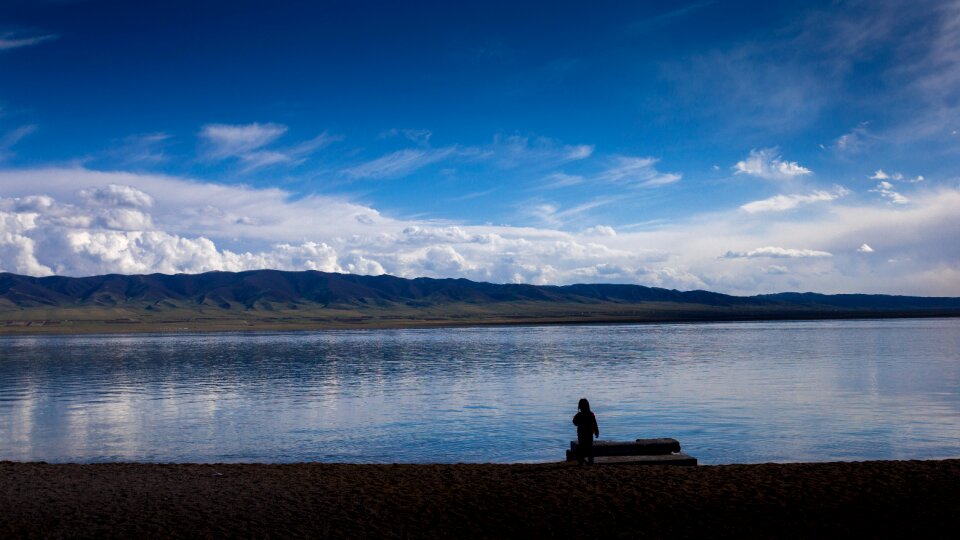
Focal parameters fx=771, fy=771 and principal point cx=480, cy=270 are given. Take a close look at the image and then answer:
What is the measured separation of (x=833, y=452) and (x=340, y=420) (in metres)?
16.5

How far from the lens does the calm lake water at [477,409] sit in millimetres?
22344

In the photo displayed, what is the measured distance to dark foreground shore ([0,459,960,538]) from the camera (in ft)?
42.1

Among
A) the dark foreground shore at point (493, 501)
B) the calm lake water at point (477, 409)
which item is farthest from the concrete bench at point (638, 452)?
the calm lake water at point (477, 409)

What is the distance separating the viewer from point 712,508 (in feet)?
45.0

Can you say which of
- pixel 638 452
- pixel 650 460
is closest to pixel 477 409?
pixel 638 452

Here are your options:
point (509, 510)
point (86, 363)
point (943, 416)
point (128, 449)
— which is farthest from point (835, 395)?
point (86, 363)

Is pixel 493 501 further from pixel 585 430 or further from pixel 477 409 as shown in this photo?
pixel 477 409

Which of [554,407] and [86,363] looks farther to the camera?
[86,363]

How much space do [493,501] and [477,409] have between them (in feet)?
52.4

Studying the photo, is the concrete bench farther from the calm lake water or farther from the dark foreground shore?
the calm lake water

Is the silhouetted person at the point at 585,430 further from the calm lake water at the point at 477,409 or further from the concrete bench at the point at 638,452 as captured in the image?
the calm lake water at the point at 477,409

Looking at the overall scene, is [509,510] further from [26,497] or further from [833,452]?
[833,452]

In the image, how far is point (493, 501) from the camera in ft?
47.4

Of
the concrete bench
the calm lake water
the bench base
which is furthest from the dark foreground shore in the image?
the calm lake water
